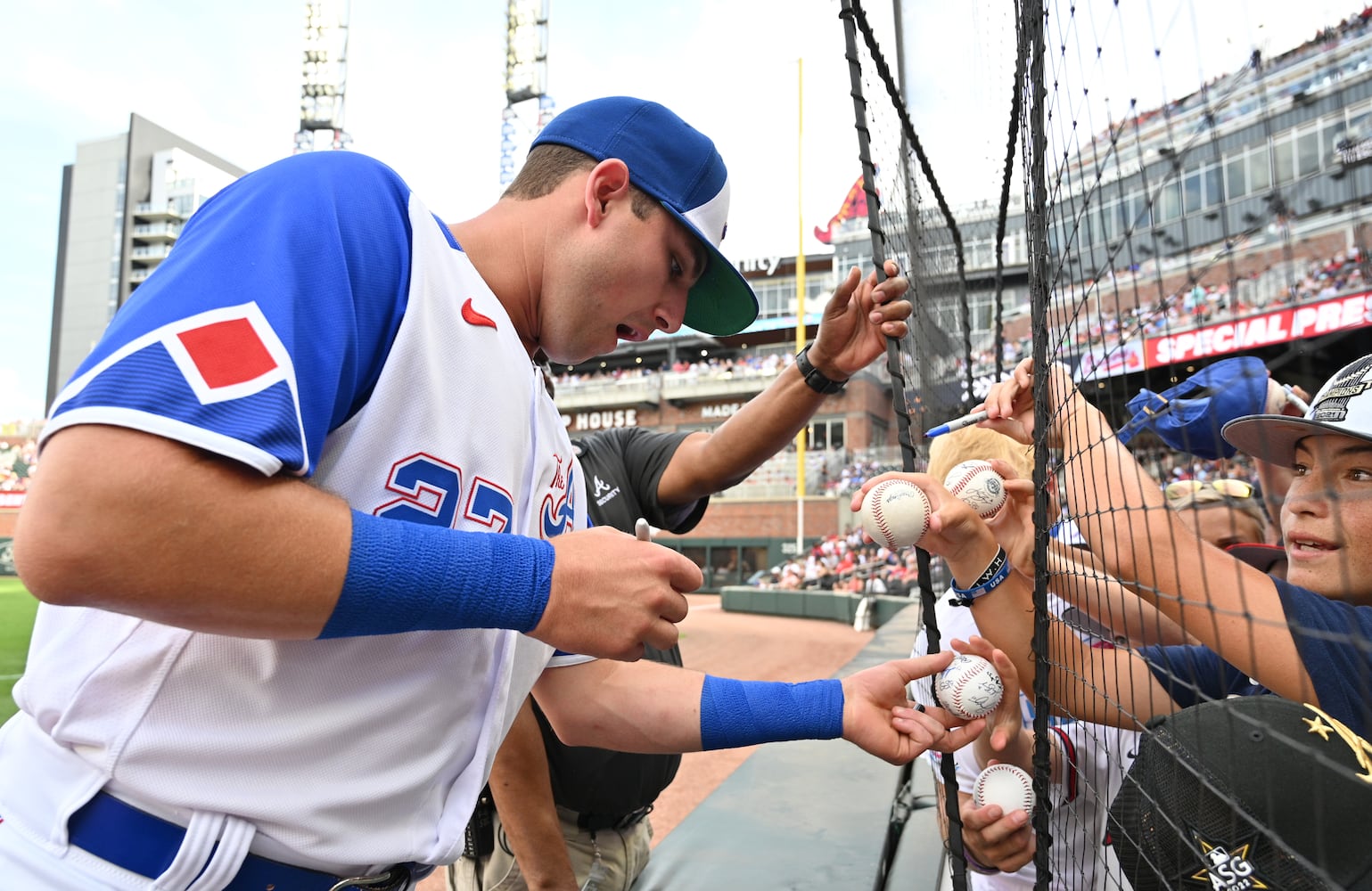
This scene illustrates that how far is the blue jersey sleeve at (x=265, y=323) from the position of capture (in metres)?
0.70

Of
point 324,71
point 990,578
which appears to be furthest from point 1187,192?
point 324,71

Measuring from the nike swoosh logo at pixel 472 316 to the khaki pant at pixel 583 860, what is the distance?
170 centimetres

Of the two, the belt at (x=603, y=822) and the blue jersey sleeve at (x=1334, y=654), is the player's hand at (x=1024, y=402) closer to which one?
the blue jersey sleeve at (x=1334, y=654)

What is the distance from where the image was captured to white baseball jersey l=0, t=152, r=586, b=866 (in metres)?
0.73

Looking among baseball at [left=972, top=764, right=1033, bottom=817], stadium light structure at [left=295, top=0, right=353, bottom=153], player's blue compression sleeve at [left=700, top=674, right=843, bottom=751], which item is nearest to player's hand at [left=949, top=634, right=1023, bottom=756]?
baseball at [left=972, top=764, right=1033, bottom=817]

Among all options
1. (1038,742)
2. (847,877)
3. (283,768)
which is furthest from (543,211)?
(847,877)

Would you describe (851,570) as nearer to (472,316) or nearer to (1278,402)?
(1278,402)

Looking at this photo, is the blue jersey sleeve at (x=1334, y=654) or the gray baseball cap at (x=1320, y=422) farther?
the gray baseball cap at (x=1320, y=422)

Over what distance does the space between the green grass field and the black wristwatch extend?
16.1 feet

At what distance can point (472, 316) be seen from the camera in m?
1.06

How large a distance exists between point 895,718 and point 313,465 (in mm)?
1080

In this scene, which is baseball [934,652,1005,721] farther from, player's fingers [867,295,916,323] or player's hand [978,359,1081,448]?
player's fingers [867,295,916,323]

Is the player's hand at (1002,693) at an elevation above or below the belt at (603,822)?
above

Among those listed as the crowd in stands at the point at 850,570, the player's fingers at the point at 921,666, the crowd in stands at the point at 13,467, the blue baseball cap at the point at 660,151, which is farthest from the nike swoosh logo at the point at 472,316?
the crowd in stands at the point at 13,467
